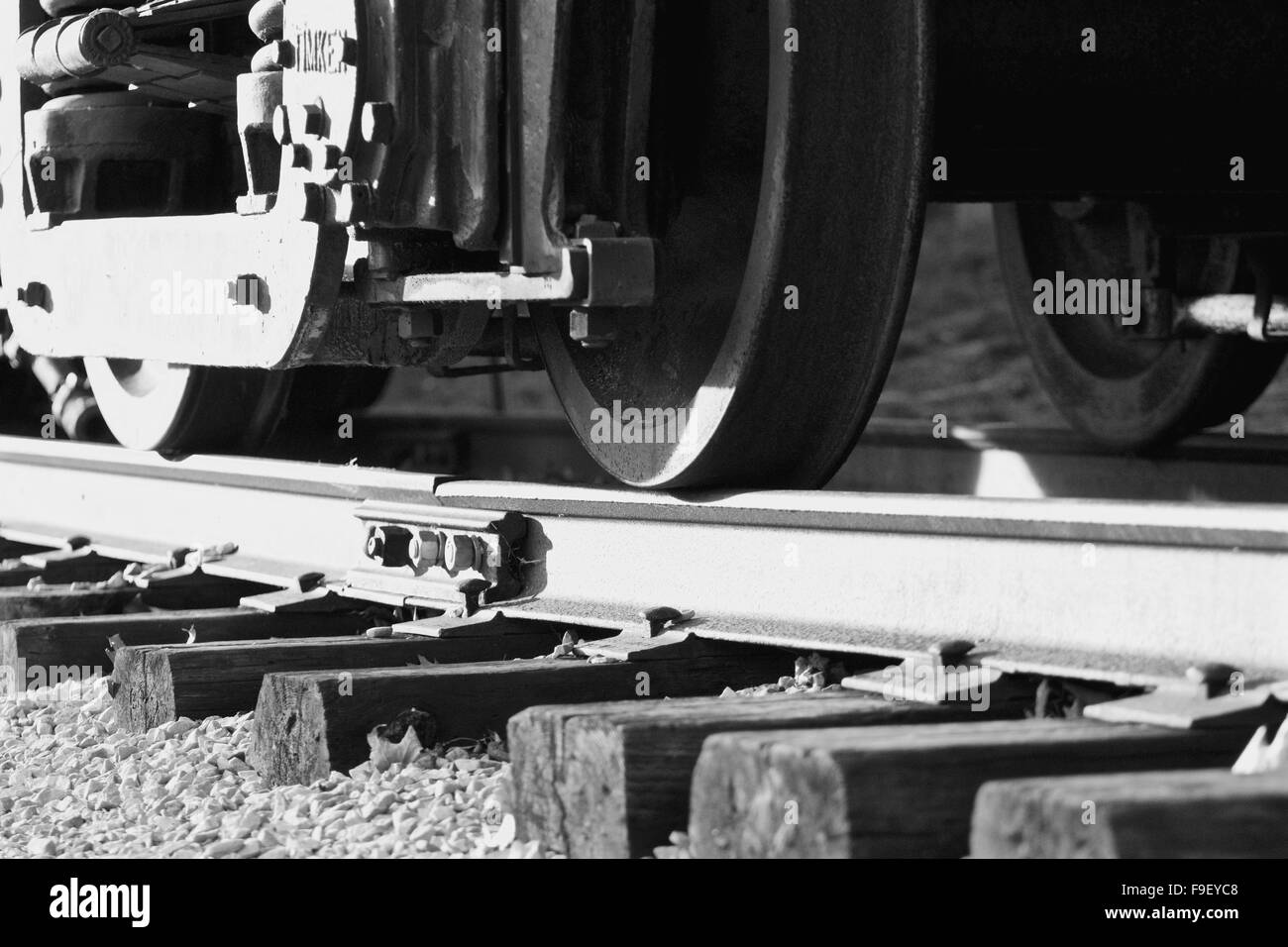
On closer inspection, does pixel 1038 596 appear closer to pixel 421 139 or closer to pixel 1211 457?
pixel 421 139

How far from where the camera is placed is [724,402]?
11.6 feet

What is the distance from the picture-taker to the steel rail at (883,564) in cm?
267

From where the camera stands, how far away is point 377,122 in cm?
356

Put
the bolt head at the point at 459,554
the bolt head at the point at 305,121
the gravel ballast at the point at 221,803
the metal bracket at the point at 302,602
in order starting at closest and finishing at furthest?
the gravel ballast at the point at 221,803 → the bolt head at the point at 305,121 → the bolt head at the point at 459,554 → the metal bracket at the point at 302,602

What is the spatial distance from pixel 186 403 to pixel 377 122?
1.79 m

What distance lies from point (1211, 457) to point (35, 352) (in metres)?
3.07

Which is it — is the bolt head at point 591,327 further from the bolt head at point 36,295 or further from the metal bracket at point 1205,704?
the bolt head at point 36,295

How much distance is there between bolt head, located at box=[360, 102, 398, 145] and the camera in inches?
140

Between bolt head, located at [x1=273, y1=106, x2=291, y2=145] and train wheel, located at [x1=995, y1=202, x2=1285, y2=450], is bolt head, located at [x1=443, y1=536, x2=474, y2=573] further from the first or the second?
train wheel, located at [x1=995, y1=202, x2=1285, y2=450]

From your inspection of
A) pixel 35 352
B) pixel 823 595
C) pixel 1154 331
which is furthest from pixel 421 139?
pixel 1154 331

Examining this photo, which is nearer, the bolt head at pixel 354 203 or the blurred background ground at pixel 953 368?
the bolt head at pixel 354 203

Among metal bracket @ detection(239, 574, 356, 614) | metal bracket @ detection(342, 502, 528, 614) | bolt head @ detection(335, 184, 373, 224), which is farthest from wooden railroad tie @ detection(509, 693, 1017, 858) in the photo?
metal bracket @ detection(239, 574, 356, 614)

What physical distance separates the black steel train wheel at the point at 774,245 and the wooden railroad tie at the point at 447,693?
1.44ft

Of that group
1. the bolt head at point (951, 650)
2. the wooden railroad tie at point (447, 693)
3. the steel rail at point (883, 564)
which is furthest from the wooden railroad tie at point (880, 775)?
the wooden railroad tie at point (447, 693)
